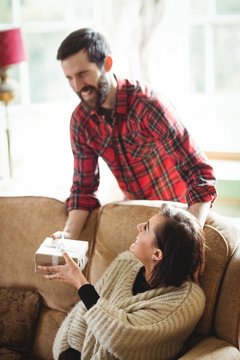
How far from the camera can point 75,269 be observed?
1.69 m

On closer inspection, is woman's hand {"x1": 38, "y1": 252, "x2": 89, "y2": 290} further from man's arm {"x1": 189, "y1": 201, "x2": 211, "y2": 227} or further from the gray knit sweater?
man's arm {"x1": 189, "y1": 201, "x2": 211, "y2": 227}

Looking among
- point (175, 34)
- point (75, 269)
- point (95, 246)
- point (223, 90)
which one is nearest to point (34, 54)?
point (175, 34)

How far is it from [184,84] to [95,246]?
52.6 inches

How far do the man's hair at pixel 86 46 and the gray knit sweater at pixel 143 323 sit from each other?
2.77 feet

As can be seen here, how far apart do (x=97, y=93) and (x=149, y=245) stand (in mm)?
623

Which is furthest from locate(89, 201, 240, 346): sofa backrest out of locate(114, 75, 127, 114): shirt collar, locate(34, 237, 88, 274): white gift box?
locate(114, 75, 127, 114): shirt collar

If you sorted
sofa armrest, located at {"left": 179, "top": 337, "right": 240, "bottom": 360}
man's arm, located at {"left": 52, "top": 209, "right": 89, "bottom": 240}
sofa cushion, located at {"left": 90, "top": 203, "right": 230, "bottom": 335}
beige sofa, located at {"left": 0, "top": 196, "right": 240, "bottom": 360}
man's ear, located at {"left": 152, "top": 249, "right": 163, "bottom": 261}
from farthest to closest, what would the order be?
man's arm, located at {"left": 52, "top": 209, "right": 89, "bottom": 240} → beige sofa, located at {"left": 0, "top": 196, "right": 240, "bottom": 360} → sofa cushion, located at {"left": 90, "top": 203, "right": 230, "bottom": 335} → man's ear, located at {"left": 152, "top": 249, "right": 163, "bottom": 261} → sofa armrest, located at {"left": 179, "top": 337, "right": 240, "bottom": 360}

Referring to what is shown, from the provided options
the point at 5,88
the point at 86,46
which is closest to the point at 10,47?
the point at 5,88

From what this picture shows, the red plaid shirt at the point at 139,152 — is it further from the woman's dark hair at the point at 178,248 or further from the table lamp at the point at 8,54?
the table lamp at the point at 8,54

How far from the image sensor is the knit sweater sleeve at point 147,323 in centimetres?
157

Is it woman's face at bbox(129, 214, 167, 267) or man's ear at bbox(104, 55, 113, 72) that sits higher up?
man's ear at bbox(104, 55, 113, 72)


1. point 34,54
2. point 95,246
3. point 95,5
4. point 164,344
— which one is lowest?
point 164,344

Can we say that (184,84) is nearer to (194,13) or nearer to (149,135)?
(194,13)

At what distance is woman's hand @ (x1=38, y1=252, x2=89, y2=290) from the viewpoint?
66.6 inches
